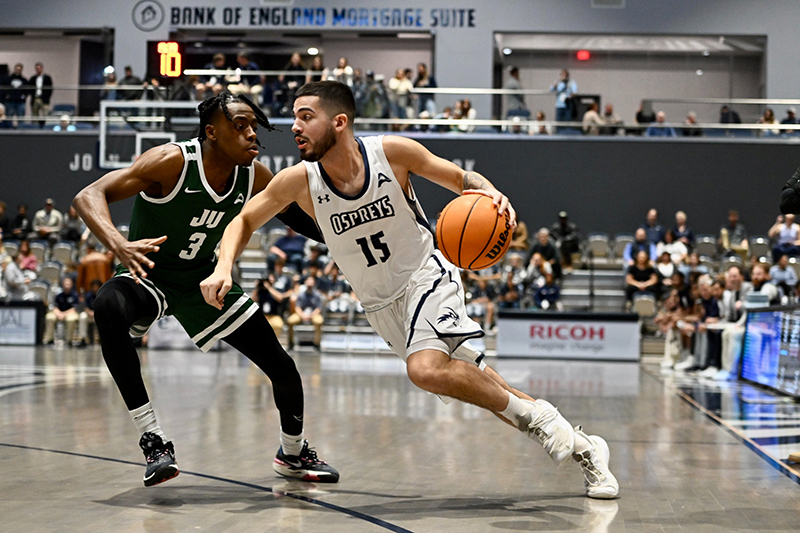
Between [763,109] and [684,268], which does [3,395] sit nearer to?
[684,268]

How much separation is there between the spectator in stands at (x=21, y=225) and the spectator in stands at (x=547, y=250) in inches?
459

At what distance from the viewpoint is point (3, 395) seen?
25.4 feet

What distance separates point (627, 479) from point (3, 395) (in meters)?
5.80

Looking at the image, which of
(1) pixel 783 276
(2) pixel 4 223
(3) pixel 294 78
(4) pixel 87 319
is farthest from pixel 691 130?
(2) pixel 4 223

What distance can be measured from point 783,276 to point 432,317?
12832 mm

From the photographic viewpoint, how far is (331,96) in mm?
3842

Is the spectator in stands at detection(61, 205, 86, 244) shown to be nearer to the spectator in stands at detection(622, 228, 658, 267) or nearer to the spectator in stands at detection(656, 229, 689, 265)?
the spectator in stands at detection(622, 228, 658, 267)

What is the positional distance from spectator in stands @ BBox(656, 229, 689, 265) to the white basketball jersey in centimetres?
1391

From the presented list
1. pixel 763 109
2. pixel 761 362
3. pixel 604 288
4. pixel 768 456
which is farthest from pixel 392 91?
pixel 768 456

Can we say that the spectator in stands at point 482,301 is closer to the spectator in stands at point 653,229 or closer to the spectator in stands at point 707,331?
the spectator in stands at point 707,331

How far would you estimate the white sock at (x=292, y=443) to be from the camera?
169 inches

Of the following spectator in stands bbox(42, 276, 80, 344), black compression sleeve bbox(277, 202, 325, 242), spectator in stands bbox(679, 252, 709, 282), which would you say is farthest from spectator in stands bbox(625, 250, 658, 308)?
black compression sleeve bbox(277, 202, 325, 242)

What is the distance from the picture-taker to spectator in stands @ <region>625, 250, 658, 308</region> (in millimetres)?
15984

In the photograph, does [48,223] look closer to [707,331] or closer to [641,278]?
[641,278]
